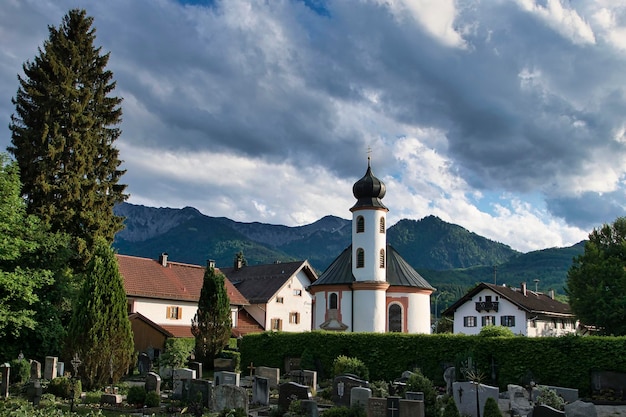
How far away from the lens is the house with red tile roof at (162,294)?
44.9 metres

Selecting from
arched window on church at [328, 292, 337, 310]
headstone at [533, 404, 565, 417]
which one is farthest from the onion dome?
headstone at [533, 404, 565, 417]

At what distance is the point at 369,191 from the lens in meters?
48.5

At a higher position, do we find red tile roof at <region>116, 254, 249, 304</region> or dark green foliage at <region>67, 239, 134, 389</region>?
red tile roof at <region>116, 254, 249, 304</region>

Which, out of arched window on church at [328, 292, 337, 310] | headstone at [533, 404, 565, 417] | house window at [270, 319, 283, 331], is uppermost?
arched window on church at [328, 292, 337, 310]

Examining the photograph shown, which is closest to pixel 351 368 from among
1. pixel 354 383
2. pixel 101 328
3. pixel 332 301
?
pixel 354 383

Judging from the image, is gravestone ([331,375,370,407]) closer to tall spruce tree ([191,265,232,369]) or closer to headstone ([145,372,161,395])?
headstone ([145,372,161,395])

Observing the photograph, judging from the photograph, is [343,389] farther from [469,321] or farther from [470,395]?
[469,321]

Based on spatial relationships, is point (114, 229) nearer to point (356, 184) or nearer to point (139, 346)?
point (139, 346)

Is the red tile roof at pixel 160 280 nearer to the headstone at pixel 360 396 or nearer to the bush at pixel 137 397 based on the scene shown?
the bush at pixel 137 397

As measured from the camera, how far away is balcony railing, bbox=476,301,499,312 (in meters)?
59.9

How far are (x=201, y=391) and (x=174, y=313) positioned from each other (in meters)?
26.3

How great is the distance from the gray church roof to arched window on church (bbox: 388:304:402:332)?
1.70 m

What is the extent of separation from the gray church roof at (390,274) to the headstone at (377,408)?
27210mm

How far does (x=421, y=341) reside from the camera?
1282 inches
